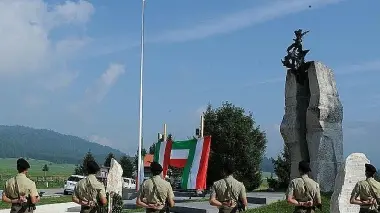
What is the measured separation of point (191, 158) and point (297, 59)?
5284 millimetres

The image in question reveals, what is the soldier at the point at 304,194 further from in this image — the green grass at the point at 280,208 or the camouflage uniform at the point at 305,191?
the green grass at the point at 280,208

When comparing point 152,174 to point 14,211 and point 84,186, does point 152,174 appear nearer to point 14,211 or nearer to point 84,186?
point 84,186

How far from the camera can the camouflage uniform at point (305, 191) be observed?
1098 centimetres

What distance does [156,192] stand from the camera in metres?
10.8

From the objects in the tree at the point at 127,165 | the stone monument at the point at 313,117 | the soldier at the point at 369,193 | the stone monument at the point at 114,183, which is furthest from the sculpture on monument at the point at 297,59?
the tree at the point at 127,165

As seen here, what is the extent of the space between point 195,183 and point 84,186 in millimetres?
11732

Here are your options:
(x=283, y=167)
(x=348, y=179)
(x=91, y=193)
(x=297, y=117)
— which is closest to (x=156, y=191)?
(x=91, y=193)

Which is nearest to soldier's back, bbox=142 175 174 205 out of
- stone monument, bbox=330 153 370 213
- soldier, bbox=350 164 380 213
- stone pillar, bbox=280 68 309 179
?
soldier, bbox=350 164 380 213

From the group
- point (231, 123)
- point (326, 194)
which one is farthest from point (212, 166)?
point (326, 194)

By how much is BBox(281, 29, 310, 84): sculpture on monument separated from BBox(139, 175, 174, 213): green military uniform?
42.5 feet

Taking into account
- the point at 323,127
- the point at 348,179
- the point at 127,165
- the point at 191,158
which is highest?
the point at 127,165

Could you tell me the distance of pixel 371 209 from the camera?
37.0ft

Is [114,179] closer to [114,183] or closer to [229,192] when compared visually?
[114,183]

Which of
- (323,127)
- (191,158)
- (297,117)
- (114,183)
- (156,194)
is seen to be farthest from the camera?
(191,158)
